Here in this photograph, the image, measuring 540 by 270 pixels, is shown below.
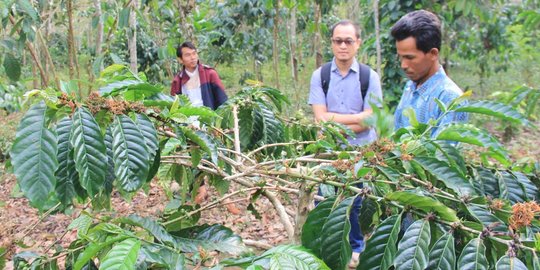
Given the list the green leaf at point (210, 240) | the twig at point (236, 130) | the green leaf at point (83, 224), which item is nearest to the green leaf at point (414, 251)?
the green leaf at point (210, 240)

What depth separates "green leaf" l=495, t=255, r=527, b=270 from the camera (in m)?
0.70

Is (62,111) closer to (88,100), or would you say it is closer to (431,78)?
(88,100)

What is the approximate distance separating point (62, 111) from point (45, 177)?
0.45 feet

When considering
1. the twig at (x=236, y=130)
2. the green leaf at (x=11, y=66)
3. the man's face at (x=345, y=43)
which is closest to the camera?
the twig at (x=236, y=130)

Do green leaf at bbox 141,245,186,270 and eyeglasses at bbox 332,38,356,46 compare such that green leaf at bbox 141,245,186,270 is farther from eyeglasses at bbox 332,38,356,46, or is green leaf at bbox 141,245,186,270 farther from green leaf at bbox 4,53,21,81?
green leaf at bbox 4,53,21,81

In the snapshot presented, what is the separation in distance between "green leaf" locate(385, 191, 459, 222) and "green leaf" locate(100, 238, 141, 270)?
46 cm

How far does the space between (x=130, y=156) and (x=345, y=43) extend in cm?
192

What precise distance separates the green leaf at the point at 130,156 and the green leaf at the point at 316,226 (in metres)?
0.32

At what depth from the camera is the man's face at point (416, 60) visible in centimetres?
170

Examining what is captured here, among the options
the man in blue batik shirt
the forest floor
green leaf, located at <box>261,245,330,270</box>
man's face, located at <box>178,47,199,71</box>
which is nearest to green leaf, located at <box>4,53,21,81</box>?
the forest floor

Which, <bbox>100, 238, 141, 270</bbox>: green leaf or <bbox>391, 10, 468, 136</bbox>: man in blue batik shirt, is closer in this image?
<bbox>100, 238, 141, 270</bbox>: green leaf

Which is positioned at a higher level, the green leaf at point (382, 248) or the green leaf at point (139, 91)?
the green leaf at point (139, 91)

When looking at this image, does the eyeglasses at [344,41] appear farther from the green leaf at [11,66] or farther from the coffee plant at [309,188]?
the green leaf at [11,66]

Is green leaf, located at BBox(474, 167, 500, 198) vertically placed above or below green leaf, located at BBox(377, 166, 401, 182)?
below
